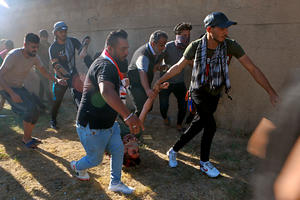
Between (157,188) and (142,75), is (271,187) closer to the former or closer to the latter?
(157,188)

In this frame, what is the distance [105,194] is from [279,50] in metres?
3.61

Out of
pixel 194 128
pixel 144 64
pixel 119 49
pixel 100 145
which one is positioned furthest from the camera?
pixel 144 64

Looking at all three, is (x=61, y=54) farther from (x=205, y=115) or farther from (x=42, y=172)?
(x=205, y=115)

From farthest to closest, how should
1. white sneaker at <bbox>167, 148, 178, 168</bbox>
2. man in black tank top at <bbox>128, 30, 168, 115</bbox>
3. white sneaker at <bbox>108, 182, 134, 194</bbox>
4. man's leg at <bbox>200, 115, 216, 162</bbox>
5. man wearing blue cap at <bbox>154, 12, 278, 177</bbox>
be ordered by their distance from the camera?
man in black tank top at <bbox>128, 30, 168, 115</bbox> → white sneaker at <bbox>167, 148, 178, 168</bbox> → man's leg at <bbox>200, 115, 216, 162</bbox> → white sneaker at <bbox>108, 182, 134, 194</bbox> → man wearing blue cap at <bbox>154, 12, 278, 177</bbox>

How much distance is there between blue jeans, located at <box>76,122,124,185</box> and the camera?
2.74 meters

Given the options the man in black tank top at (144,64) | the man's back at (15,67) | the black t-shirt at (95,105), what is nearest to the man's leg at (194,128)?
the man in black tank top at (144,64)

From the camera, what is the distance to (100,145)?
110 inches

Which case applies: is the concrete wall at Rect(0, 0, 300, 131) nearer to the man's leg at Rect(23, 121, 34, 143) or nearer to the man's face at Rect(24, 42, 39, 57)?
the man's face at Rect(24, 42, 39, 57)

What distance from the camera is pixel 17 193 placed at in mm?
3102

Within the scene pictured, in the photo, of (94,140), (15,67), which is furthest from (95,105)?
(15,67)

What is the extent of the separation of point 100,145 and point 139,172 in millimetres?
1013

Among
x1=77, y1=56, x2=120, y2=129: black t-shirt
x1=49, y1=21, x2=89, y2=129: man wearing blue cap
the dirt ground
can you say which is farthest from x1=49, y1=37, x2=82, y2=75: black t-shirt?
x1=77, y1=56, x2=120, y2=129: black t-shirt

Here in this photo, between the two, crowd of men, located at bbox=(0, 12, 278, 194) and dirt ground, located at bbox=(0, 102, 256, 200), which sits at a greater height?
crowd of men, located at bbox=(0, 12, 278, 194)

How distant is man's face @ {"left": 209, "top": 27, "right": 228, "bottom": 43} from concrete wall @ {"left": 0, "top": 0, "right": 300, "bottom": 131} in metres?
1.85
